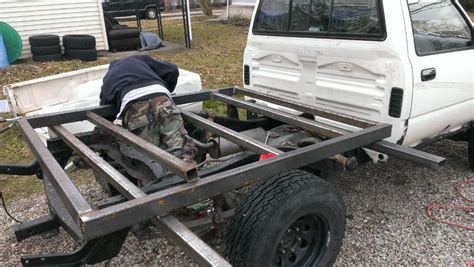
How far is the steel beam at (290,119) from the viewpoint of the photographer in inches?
122

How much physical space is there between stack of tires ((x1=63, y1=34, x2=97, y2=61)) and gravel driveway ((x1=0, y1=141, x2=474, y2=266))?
7669mm

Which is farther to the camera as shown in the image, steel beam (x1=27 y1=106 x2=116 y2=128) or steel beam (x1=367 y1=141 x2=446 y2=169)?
steel beam (x1=27 y1=106 x2=116 y2=128)

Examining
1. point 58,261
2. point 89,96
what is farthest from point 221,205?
point 89,96

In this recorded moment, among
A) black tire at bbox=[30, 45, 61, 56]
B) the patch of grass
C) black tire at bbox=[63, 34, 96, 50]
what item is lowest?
the patch of grass

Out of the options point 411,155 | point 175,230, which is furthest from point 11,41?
point 411,155

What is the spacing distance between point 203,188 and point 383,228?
2.11m

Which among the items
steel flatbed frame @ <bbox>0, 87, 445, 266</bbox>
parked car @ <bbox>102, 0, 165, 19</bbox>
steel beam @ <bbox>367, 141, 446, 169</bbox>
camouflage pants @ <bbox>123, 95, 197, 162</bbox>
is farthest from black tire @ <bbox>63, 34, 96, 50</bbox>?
steel beam @ <bbox>367, 141, 446, 169</bbox>

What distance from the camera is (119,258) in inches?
131

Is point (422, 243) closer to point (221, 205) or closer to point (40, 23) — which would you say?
point (221, 205)

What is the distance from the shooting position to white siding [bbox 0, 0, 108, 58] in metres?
11.6

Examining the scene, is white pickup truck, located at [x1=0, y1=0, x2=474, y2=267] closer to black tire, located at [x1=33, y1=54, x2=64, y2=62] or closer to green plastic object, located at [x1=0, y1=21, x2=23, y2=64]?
black tire, located at [x1=33, y1=54, x2=64, y2=62]

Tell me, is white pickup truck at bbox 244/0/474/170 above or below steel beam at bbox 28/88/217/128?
above

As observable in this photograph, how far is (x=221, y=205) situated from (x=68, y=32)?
11.1 m

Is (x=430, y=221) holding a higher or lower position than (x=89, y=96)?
lower
